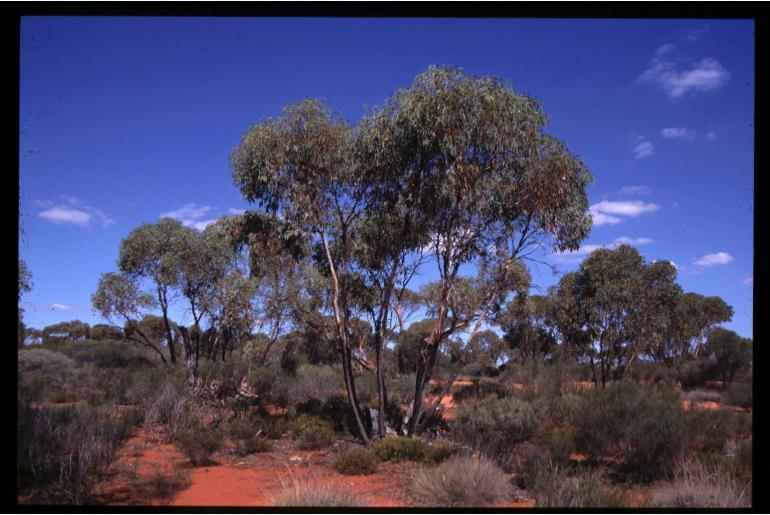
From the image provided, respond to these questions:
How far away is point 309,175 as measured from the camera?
11.4m

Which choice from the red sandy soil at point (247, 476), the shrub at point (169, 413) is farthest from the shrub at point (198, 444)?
the shrub at point (169, 413)

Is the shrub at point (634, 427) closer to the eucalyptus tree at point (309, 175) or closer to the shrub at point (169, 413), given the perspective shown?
the eucalyptus tree at point (309, 175)

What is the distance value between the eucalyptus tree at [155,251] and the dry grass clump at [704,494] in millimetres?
17148

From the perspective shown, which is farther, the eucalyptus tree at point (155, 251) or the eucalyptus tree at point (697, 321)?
the eucalyptus tree at point (697, 321)

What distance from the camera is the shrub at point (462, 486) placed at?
23.5ft

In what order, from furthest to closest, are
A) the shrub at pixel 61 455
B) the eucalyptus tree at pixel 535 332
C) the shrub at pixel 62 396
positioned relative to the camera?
the eucalyptus tree at pixel 535 332
the shrub at pixel 62 396
the shrub at pixel 61 455

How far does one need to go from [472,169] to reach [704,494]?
6203 millimetres

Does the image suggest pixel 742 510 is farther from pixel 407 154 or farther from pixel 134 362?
pixel 134 362

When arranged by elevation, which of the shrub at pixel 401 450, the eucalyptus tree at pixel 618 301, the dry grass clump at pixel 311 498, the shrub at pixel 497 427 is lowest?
the shrub at pixel 401 450

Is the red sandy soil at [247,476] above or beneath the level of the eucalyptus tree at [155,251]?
beneath

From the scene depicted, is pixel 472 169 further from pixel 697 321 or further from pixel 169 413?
pixel 697 321

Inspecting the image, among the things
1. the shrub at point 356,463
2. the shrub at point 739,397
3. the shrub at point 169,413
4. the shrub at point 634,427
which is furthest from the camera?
the shrub at point 739,397

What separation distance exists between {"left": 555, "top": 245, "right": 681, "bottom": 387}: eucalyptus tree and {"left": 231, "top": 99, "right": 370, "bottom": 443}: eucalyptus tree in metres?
11.5
